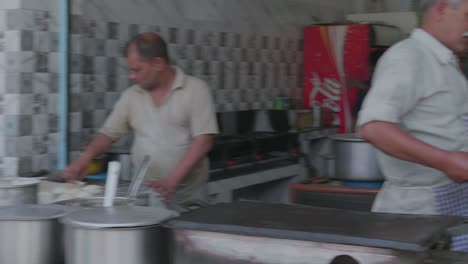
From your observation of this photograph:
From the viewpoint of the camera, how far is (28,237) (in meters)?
1.82

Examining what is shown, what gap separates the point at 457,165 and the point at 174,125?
161 cm

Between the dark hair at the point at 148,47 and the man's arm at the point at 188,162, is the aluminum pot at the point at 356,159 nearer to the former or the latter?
the man's arm at the point at 188,162

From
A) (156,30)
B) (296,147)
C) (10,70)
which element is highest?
(156,30)

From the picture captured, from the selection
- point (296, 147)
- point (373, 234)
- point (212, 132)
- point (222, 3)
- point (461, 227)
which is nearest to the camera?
point (373, 234)

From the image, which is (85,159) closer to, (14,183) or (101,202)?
(14,183)

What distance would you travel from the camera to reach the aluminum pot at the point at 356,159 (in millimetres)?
4068

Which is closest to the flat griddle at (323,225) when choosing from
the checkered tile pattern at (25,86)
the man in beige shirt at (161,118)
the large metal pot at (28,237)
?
the large metal pot at (28,237)

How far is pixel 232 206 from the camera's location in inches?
74.9

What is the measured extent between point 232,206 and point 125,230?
35 cm

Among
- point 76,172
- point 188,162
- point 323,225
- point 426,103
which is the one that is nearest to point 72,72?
point 76,172

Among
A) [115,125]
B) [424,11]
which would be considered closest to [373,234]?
[424,11]

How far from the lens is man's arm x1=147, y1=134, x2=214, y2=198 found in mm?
3019

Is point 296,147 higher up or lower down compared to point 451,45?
lower down

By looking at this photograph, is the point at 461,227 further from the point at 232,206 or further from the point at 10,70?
the point at 10,70
